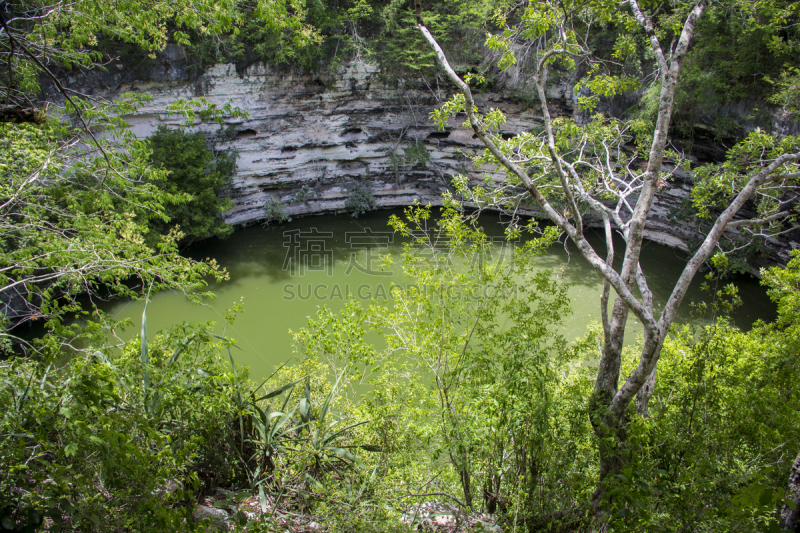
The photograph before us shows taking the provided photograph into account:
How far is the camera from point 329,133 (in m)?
14.1

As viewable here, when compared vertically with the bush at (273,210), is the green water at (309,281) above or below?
below

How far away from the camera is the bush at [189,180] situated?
1052 cm

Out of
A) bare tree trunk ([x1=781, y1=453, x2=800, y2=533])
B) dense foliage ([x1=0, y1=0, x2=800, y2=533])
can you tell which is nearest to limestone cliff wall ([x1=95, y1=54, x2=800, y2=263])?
dense foliage ([x1=0, y1=0, x2=800, y2=533])

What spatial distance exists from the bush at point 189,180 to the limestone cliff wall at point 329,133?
1911mm

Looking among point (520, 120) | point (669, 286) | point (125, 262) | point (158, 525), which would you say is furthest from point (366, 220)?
point (158, 525)

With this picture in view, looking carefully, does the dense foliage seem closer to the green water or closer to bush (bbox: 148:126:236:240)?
the green water

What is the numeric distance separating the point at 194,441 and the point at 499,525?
2.33m

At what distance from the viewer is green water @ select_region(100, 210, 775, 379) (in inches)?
375

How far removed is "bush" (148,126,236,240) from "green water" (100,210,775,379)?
4.16 feet

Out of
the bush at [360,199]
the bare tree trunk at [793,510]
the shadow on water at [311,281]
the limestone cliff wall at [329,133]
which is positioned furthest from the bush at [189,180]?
the bare tree trunk at [793,510]

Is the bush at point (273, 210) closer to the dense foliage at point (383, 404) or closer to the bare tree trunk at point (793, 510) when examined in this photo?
the dense foliage at point (383, 404)

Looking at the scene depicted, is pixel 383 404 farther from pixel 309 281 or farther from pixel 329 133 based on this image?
pixel 329 133

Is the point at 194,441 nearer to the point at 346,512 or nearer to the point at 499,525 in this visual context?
the point at 346,512

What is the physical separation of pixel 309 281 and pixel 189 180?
3760 millimetres
